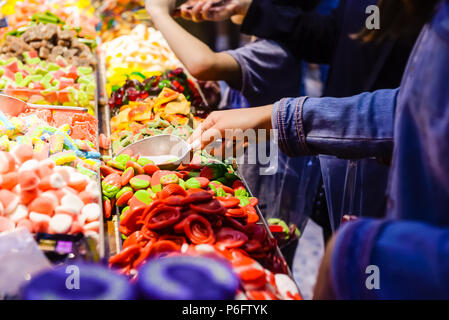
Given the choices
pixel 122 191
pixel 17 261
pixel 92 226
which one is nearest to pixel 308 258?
pixel 122 191

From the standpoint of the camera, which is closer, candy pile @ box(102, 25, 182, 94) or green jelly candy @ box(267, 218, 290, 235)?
green jelly candy @ box(267, 218, 290, 235)

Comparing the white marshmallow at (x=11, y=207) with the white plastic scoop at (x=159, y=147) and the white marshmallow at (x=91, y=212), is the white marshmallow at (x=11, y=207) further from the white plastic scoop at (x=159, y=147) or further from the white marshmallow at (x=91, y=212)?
the white plastic scoop at (x=159, y=147)

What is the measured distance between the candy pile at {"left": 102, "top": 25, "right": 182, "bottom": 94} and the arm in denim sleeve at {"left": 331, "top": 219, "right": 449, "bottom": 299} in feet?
5.53

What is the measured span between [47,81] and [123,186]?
0.94 meters

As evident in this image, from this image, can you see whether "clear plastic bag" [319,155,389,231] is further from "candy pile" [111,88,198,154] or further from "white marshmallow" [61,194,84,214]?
"white marshmallow" [61,194,84,214]

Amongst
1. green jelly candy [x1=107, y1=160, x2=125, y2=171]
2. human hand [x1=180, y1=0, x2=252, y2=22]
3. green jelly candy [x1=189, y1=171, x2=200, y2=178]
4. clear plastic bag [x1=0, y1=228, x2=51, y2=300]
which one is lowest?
green jelly candy [x1=189, y1=171, x2=200, y2=178]

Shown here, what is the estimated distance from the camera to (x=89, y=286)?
25.1 inches

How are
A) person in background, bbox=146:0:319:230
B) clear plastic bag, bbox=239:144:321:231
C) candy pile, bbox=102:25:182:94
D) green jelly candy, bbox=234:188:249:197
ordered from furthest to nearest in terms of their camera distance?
candy pile, bbox=102:25:182:94 → clear plastic bag, bbox=239:144:321:231 → person in background, bbox=146:0:319:230 → green jelly candy, bbox=234:188:249:197

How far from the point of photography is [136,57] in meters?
2.36

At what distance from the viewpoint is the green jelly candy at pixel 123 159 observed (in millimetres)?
1310

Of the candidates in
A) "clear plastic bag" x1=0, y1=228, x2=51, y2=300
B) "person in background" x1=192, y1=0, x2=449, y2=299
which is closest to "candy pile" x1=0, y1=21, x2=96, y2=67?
"clear plastic bag" x1=0, y1=228, x2=51, y2=300

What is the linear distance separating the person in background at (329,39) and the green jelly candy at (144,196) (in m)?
1.01

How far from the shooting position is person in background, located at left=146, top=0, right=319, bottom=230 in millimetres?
1830

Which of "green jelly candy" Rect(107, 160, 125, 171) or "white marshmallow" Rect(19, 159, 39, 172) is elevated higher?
"white marshmallow" Rect(19, 159, 39, 172)
